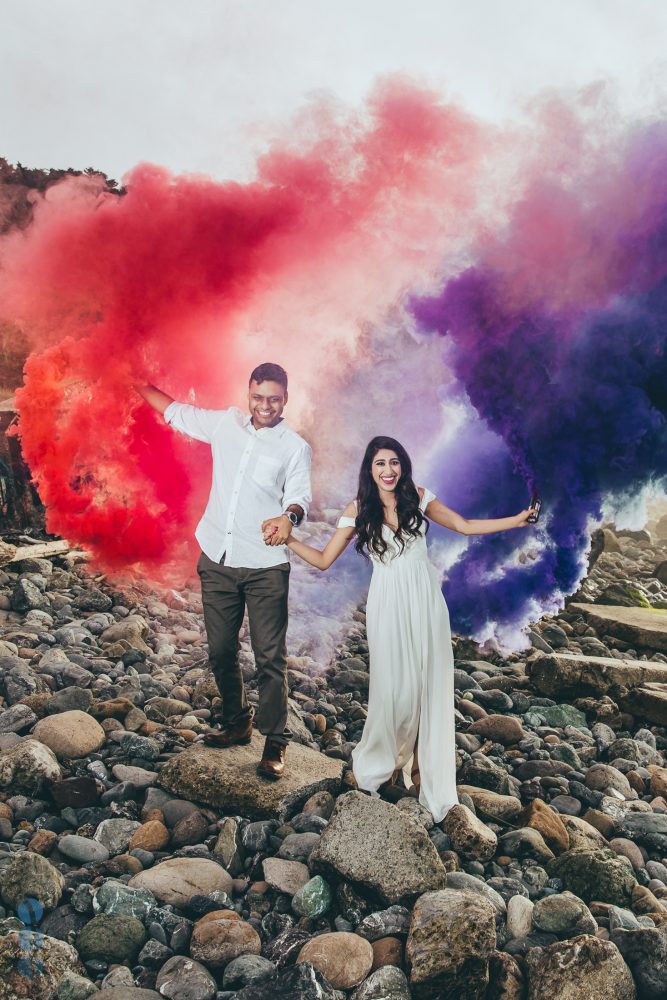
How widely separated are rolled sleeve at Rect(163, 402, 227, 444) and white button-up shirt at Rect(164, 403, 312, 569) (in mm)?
136

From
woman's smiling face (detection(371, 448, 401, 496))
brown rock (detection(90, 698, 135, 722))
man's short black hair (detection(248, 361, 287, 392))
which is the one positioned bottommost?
brown rock (detection(90, 698, 135, 722))

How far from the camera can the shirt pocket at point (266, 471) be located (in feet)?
15.3

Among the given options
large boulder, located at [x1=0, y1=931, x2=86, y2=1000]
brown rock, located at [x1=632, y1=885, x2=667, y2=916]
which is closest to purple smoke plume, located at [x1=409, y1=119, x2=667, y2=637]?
brown rock, located at [x1=632, y1=885, x2=667, y2=916]

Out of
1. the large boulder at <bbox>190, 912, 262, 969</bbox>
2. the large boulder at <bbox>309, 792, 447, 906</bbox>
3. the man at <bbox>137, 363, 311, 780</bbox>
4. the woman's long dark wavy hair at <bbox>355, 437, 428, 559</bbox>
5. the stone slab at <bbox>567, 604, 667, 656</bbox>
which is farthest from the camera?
the stone slab at <bbox>567, 604, 667, 656</bbox>

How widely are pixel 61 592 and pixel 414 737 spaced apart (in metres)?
6.05

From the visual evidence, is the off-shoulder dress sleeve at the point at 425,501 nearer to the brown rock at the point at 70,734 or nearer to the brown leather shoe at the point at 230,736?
the brown leather shoe at the point at 230,736

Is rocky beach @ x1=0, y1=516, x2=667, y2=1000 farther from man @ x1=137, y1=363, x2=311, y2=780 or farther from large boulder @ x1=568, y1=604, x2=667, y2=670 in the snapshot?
large boulder @ x1=568, y1=604, x2=667, y2=670

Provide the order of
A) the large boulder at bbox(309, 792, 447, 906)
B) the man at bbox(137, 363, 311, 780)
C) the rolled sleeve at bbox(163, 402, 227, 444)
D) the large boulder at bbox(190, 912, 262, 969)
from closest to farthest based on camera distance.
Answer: the large boulder at bbox(190, 912, 262, 969), the large boulder at bbox(309, 792, 447, 906), the man at bbox(137, 363, 311, 780), the rolled sleeve at bbox(163, 402, 227, 444)

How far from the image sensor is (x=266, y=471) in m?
4.65

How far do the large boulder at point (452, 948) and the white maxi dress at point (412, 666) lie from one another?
3.89 ft

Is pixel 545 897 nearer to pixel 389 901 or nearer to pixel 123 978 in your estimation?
pixel 389 901

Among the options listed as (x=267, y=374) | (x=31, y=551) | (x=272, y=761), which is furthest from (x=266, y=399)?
(x=31, y=551)

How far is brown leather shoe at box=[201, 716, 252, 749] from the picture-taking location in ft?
16.8

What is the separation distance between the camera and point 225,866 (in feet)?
13.3
